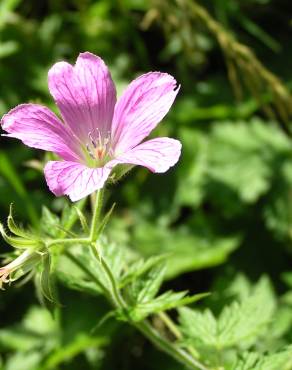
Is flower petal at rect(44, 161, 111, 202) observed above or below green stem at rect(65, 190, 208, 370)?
above

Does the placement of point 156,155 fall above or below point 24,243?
above

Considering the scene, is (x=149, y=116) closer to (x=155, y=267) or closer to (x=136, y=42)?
(x=155, y=267)

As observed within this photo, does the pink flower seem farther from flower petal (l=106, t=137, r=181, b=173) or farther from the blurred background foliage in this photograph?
the blurred background foliage

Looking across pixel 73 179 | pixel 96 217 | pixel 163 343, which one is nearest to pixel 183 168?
pixel 163 343

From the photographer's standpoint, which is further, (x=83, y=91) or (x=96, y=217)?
(x=83, y=91)

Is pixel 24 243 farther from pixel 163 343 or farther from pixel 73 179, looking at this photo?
pixel 163 343

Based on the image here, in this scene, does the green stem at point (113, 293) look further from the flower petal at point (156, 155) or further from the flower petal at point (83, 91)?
the flower petal at point (83, 91)

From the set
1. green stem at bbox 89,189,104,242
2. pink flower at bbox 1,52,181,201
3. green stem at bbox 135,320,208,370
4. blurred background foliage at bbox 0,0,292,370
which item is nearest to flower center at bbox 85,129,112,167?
pink flower at bbox 1,52,181,201
